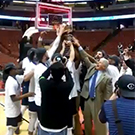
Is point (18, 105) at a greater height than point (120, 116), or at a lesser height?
lesser

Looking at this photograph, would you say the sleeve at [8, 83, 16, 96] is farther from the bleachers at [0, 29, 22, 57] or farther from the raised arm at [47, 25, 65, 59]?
the bleachers at [0, 29, 22, 57]

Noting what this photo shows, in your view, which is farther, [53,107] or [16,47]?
[16,47]

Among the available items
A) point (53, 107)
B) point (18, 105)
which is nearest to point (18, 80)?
point (18, 105)

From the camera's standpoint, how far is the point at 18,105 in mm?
3557

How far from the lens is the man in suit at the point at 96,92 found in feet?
11.7

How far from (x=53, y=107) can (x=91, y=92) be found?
49.1 inches

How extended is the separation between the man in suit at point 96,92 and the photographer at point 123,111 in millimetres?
1543

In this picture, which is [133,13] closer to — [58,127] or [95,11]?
[95,11]

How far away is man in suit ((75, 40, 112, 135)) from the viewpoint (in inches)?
141

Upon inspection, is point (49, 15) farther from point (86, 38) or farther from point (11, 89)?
point (86, 38)

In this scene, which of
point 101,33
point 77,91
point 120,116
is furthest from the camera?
point 101,33

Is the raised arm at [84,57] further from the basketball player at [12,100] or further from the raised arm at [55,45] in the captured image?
the basketball player at [12,100]

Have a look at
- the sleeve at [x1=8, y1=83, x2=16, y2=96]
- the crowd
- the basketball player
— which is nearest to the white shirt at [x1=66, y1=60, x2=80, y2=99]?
the crowd

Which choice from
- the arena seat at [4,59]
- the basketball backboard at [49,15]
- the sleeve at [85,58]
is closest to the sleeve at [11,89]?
the sleeve at [85,58]
